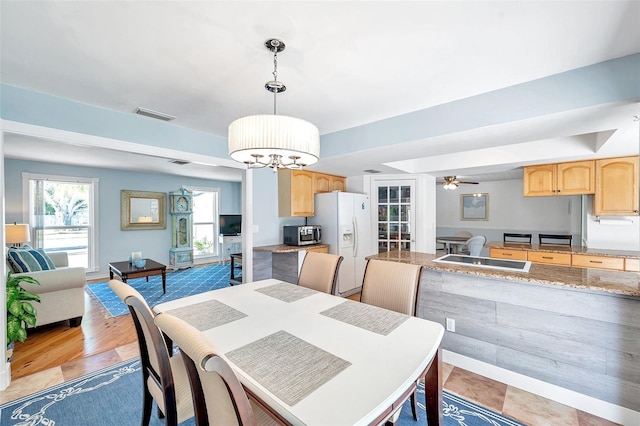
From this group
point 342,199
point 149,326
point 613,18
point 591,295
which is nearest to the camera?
point 149,326

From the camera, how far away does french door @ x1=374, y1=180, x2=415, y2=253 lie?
4754 millimetres

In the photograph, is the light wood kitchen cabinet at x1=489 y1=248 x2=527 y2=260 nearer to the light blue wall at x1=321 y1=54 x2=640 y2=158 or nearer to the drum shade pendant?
the light blue wall at x1=321 y1=54 x2=640 y2=158

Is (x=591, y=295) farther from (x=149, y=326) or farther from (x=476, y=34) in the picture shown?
(x=149, y=326)

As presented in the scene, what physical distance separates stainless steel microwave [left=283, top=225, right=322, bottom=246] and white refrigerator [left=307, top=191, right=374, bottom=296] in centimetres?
21

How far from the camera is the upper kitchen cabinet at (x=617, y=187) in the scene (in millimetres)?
3330

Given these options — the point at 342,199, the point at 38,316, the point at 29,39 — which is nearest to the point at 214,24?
the point at 29,39

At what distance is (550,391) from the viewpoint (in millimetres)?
2000

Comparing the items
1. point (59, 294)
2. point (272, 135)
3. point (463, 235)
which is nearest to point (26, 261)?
point (59, 294)

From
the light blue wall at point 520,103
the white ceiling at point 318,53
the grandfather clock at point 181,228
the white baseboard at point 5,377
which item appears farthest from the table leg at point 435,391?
the grandfather clock at point 181,228

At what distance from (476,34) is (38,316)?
4.76m

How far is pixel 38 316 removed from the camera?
306 centimetres

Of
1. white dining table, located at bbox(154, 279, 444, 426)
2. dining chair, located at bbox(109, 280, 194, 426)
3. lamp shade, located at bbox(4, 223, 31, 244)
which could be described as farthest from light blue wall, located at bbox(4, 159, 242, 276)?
dining chair, located at bbox(109, 280, 194, 426)

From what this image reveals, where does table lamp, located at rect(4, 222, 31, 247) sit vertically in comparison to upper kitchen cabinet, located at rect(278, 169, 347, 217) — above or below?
below

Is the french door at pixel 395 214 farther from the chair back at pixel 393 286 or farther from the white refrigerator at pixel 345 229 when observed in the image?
the chair back at pixel 393 286
